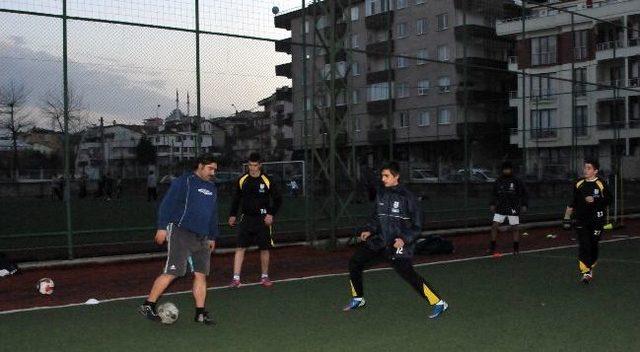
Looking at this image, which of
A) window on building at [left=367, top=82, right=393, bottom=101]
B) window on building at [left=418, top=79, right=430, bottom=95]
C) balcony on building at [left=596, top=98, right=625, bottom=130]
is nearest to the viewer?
balcony on building at [left=596, top=98, right=625, bottom=130]

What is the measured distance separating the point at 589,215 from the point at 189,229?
595cm

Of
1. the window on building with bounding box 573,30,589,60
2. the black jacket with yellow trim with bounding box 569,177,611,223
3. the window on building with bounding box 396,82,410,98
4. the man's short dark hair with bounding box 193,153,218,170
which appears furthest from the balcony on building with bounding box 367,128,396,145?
the man's short dark hair with bounding box 193,153,218,170

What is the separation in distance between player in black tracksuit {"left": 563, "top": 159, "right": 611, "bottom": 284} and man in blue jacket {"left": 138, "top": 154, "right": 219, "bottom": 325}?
5.34m

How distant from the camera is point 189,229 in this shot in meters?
7.23

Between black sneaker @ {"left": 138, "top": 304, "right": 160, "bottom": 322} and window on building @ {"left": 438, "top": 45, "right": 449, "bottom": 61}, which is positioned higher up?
window on building @ {"left": 438, "top": 45, "right": 449, "bottom": 61}

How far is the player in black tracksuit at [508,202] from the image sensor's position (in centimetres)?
1388

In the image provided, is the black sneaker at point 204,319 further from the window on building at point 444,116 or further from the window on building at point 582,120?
the window on building at point 444,116

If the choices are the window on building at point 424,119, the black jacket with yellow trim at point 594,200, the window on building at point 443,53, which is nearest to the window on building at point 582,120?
the window on building at point 424,119

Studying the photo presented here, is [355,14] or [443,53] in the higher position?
[355,14]

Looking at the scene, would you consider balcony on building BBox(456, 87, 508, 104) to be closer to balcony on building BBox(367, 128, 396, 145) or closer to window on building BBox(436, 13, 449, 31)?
balcony on building BBox(367, 128, 396, 145)

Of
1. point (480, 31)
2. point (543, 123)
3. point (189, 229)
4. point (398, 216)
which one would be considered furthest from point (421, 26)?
point (189, 229)

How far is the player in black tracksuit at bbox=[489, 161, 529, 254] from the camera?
13.9m

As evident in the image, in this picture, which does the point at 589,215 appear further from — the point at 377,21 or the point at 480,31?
the point at 377,21

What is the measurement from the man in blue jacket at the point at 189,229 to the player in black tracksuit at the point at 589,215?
5.34 meters
